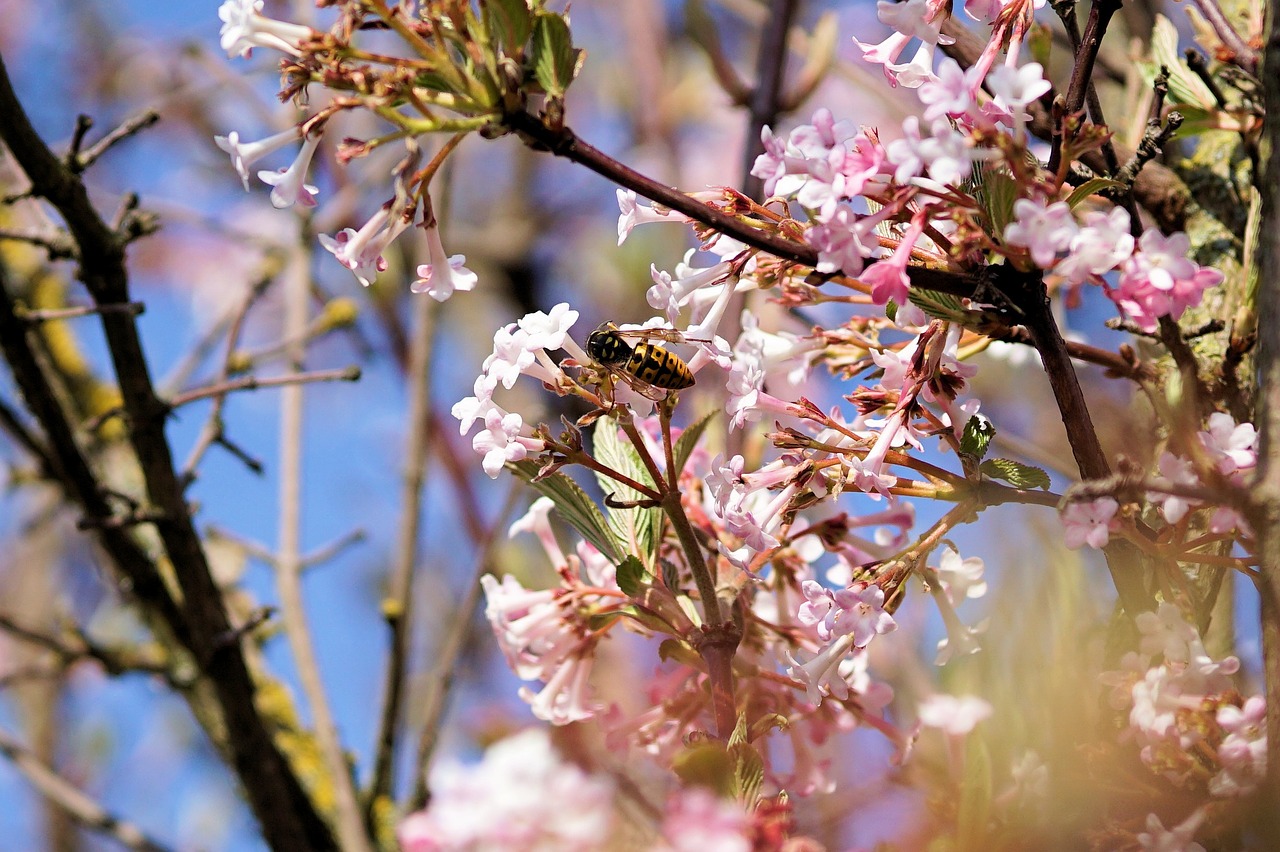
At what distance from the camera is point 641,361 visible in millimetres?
779

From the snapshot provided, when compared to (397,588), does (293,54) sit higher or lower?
lower

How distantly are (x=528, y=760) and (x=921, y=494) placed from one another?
33cm

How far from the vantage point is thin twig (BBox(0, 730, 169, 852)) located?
1507 millimetres

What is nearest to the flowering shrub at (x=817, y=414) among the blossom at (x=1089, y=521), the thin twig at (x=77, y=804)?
the blossom at (x=1089, y=521)

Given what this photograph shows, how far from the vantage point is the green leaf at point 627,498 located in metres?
0.83

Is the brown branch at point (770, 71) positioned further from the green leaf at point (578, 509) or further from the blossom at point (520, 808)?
the blossom at point (520, 808)

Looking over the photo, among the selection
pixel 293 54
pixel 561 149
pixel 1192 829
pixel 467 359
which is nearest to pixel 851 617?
pixel 1192 829

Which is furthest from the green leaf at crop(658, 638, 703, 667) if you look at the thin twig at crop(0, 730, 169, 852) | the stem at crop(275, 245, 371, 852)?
the thin twig at crop(0, 730, 169, 852)

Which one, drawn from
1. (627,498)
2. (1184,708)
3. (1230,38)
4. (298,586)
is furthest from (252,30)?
(298,586)

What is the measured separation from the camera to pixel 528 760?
562mm

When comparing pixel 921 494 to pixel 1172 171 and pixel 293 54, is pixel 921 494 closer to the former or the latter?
pixel 293 54

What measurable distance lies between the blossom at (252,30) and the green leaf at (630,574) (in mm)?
392

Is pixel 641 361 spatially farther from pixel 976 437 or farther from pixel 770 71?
pixel 770 71

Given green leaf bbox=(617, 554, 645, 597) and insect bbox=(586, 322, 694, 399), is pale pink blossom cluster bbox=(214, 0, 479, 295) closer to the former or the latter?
insect bbox=(586, 322, 694, 399)
